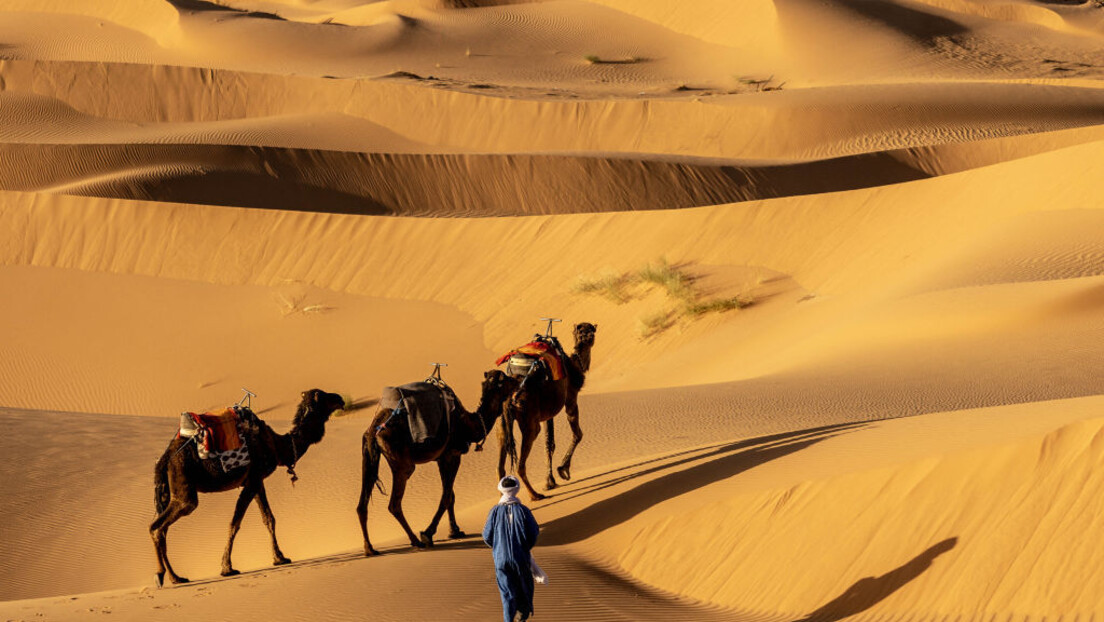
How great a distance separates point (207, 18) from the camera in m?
61.5

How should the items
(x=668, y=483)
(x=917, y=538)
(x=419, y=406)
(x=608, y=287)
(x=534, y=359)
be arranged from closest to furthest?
1. (x=917, y=538)
2. (x=419, y=406)
3. (x=668, y=483)
4. (x=534, y=359)
5. (x=608, y=287)

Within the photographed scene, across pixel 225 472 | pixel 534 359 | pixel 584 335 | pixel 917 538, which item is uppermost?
pixel 584 335

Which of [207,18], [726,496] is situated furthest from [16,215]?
[207,18]

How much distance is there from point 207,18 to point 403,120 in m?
22.9

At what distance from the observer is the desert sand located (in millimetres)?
9422

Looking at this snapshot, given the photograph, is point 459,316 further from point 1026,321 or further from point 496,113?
point 496,113

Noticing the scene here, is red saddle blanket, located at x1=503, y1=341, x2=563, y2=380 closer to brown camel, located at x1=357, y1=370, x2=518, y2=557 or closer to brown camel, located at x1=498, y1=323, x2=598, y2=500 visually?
brown camel, located at x1=498, y1=323, x2=598, y2=500

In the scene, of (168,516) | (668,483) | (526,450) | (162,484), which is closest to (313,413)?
(162,484)

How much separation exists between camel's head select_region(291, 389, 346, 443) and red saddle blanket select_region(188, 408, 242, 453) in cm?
73

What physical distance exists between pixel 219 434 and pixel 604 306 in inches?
589

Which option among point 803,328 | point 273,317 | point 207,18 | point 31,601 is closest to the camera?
point 31,601

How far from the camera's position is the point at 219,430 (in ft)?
33.4

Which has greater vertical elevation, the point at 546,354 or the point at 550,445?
the point at 546,354

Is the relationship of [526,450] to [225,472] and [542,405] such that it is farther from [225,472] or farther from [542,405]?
[225,472]
